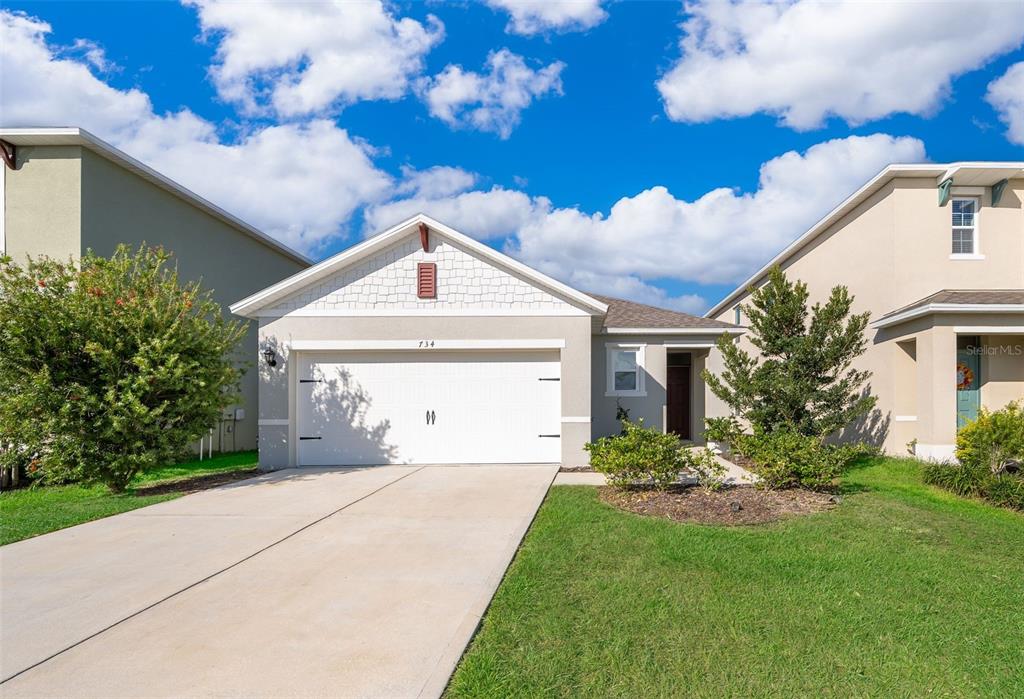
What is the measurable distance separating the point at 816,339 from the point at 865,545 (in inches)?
228

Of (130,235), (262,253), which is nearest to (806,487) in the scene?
(130,235)

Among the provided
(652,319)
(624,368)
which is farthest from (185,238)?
(652,319)

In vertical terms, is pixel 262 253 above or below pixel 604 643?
above

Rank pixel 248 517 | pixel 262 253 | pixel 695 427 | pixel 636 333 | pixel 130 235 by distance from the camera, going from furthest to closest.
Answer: pixel 262 253
pixel 695 427
pixel 636 333
pixel 130 235
pixel 248 517

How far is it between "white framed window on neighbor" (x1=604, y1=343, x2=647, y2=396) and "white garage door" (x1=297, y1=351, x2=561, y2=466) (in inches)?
133

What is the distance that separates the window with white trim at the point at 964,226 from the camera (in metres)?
12.7

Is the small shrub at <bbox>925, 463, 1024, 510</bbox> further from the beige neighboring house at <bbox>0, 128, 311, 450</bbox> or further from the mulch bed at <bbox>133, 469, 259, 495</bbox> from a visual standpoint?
the beige neighboring house at <bbox>0, 128, 311, 450</bbox>

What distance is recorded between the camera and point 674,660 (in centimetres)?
368

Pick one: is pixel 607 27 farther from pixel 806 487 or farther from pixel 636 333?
pixel 806 487

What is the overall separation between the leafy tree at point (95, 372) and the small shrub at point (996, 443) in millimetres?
12766

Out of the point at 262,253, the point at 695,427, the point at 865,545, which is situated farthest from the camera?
the point at 262,253

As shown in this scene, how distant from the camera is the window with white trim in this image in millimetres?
12727

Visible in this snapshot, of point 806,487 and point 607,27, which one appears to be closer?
point 806,487

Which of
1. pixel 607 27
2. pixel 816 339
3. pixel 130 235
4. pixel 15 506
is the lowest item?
pixel 15 506
